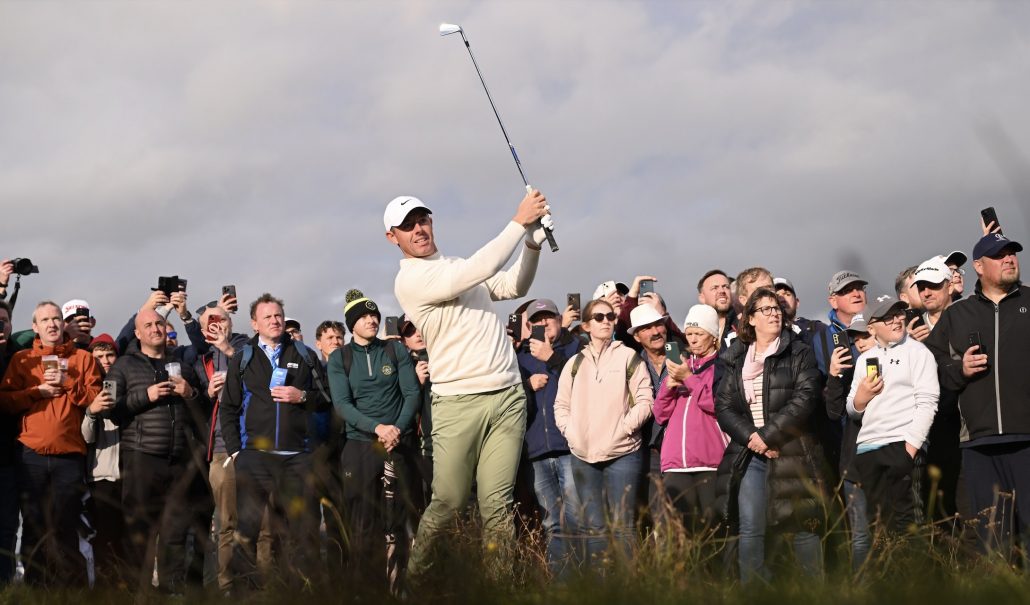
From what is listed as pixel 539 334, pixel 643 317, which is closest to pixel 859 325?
pixel 643 317

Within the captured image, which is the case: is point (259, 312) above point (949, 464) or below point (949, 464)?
above

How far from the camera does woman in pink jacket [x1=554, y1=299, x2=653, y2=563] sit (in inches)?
328

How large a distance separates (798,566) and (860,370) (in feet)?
11.8

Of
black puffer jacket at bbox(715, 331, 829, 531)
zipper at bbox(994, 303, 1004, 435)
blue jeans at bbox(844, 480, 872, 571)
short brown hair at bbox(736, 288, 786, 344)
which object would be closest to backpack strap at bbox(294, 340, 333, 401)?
black puffer jacket at bbox(715, 331, 829, 531)

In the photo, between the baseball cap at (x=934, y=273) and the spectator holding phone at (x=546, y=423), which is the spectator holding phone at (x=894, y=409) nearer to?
the baseball cap at (x=934, y=273)

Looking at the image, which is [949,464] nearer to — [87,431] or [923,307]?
→ [923,307]

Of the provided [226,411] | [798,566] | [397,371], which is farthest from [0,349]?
[798,566]

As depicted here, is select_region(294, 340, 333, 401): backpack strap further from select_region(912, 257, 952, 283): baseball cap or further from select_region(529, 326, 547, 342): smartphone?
select_region(912, 257, 952, 283): baseball cap

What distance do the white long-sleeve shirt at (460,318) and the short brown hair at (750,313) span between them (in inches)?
67.5

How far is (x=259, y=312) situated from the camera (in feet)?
32.2

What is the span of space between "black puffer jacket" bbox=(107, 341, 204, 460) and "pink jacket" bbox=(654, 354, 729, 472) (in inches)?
170

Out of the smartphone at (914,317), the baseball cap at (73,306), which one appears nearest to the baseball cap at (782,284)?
the smartphone at (914,317)

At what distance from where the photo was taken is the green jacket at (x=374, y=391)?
934 cm

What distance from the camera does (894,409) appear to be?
7.52 m
